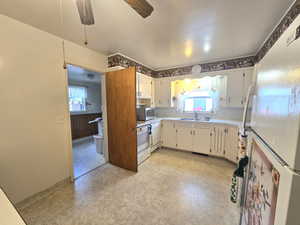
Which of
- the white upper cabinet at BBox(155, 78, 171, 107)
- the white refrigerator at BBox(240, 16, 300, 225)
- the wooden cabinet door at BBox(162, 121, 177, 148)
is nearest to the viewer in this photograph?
the white refrigerator at BBox(240, 16, 300, 225)

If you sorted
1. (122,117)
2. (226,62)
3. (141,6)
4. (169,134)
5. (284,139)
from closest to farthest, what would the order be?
(284,139) < (141,6) < (122,117) < (226,62) < (169,134)

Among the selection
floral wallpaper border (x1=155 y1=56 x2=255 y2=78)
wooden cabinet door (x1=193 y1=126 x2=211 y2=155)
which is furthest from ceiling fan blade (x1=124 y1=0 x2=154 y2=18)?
wooden cabinet door (x1=193 y1=126 x2=211 y2=155)

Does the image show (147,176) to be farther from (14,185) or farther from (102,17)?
(102,17)

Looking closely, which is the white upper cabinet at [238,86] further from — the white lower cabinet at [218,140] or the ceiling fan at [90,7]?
the ceiling fan at [90,7]

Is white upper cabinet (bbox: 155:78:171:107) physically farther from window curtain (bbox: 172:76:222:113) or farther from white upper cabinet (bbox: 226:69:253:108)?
white upper cabinet (bbox: 226:69:253:108)

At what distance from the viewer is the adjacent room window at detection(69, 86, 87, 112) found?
467 cm

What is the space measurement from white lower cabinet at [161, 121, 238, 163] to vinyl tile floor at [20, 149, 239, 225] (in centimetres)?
44

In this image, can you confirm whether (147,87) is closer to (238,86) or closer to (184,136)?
(184,136)

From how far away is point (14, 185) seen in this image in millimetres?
1614

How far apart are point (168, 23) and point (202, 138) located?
2.56 metres

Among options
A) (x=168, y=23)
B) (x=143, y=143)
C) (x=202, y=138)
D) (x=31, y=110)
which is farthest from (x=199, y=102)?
(x=31, y=110)

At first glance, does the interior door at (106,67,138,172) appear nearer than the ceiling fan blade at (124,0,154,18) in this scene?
No

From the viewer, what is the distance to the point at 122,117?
2.54 meters

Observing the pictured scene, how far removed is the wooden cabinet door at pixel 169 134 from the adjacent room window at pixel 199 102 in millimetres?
719
